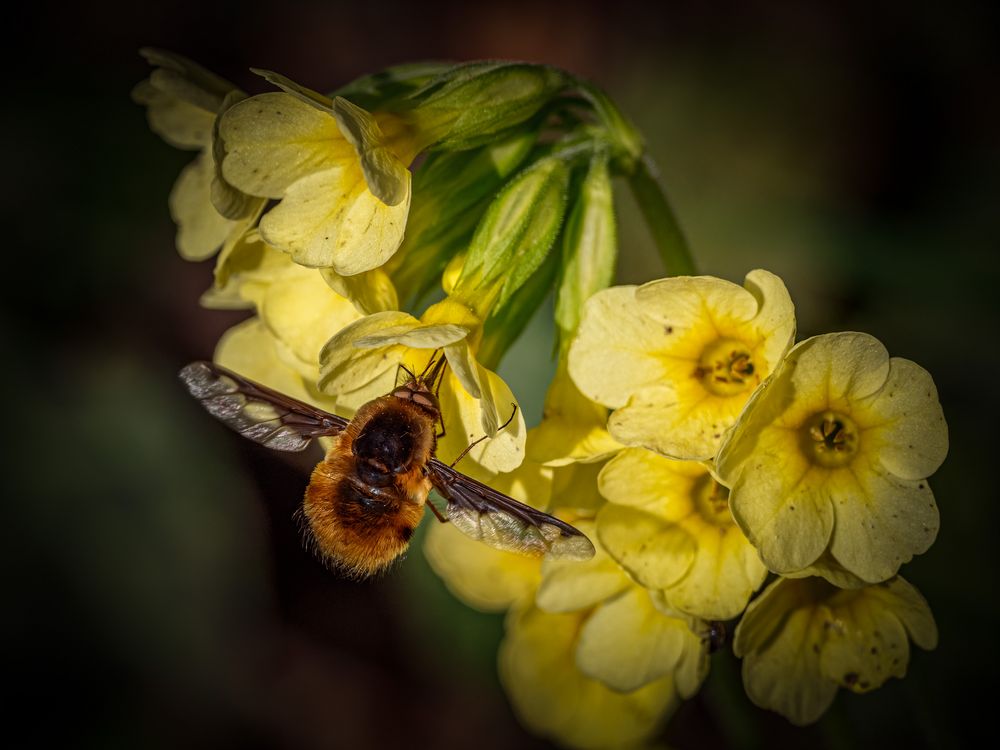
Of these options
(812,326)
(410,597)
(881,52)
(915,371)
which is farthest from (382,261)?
(881,52)

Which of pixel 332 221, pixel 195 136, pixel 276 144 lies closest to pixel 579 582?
pixel 332 221

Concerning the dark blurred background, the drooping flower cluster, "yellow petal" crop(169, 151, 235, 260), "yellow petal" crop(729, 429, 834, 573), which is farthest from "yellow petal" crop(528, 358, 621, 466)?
the dark blurred background

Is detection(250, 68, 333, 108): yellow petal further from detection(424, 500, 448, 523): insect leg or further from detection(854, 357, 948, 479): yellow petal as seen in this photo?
detection(854, 357, 948, 479): yellow petal

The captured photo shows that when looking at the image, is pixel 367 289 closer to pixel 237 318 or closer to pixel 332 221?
pixel 332 221

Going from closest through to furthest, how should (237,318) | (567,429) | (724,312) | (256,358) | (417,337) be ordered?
(417,337) → (724,312) → (567,429) → (256,358) → (237,318)

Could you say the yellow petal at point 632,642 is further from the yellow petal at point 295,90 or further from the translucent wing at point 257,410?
the yellow petal at point 295,90

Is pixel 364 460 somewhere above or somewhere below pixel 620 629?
above
